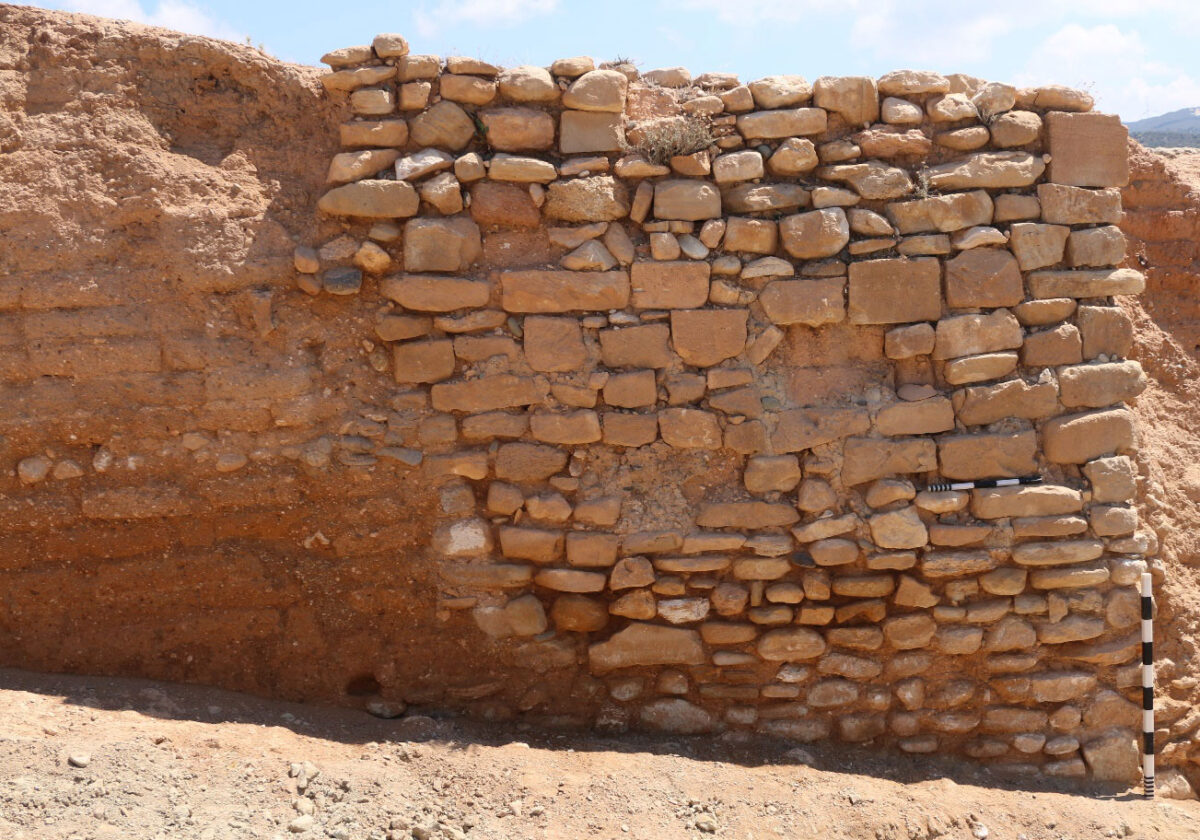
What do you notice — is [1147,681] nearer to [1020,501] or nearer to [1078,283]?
[1020,501]

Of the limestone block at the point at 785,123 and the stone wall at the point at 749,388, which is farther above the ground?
the limestone block at the point at 785,123

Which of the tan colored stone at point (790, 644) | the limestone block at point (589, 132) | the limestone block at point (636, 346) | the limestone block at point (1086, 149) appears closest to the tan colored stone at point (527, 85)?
the limestone block at point (589, 132)

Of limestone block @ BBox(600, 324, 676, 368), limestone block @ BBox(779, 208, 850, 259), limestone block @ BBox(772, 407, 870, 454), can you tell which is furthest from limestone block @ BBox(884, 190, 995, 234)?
limestone block @ BBox(600, 324, 676, 368)

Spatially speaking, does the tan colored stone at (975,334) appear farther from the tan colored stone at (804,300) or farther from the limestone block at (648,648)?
the limestone block at (648,648)

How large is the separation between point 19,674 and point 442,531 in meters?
1.75

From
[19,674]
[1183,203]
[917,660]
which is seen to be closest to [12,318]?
[19,674]

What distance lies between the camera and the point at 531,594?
4.43m

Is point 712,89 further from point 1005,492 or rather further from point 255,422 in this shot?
point 255,422

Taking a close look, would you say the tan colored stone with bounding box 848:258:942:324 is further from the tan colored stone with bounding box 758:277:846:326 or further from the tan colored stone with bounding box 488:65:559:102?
the tan colored stone with bounding box 488:65:559:102

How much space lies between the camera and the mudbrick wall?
14.1ft

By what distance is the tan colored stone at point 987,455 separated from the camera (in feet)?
14.5

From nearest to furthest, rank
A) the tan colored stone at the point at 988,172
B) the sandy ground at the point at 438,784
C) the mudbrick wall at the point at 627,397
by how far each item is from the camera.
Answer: the sandy ground at the point at 438,784, the mudbrick wall at the point at 627,397, the tan colored stone at the point at 988,172

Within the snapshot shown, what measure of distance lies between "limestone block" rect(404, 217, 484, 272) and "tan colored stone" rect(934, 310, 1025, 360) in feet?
6.86

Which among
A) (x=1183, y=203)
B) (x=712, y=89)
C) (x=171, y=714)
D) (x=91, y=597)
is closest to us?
(x=171, y=714)
